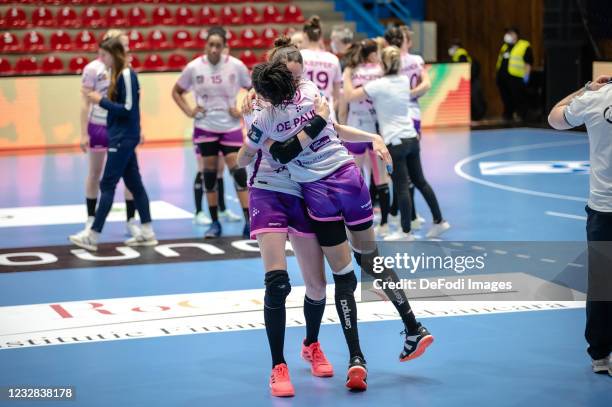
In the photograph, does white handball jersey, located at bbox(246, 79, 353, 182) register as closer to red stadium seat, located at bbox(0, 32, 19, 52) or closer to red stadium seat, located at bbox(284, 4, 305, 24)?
red stadium seat, located at bbox(0, 32, 19, 52)

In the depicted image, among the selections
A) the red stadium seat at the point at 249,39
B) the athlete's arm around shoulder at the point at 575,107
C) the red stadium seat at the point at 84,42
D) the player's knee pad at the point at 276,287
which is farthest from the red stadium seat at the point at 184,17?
the player's knee pad at the point at 276,287

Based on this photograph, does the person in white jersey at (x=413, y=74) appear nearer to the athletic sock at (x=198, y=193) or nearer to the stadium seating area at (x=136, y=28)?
the athletic sock at (x=198, y=193)

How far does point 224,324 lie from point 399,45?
13.8 feet

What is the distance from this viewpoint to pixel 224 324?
6863 millimetres

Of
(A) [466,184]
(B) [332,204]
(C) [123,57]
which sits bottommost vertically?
(A) [466,184]

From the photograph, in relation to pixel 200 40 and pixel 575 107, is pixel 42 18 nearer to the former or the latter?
pixel 200 40

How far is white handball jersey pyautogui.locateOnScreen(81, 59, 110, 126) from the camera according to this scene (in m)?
9.48

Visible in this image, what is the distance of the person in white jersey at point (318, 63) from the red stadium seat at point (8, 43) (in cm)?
1092

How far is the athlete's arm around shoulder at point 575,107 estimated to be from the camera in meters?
5.46

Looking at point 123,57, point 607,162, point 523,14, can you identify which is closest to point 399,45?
point 123,57

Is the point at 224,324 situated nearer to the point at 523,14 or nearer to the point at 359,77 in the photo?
the point at 359,77

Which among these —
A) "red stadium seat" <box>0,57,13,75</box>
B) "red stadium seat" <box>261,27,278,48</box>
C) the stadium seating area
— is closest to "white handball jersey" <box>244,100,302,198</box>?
the stadium seating area

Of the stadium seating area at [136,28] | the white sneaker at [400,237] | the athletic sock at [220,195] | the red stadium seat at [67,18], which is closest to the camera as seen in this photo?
the white sneaker at [400,237]

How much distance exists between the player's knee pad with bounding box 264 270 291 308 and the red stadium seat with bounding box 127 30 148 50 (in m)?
15.5
